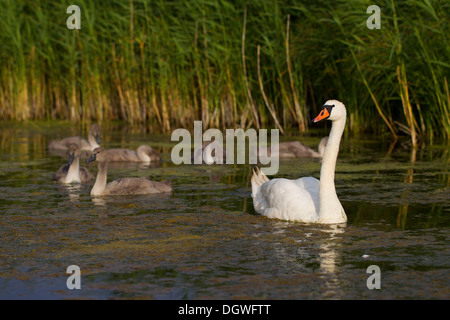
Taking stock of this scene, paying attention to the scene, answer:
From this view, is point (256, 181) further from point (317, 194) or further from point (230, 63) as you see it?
point (230, 63)

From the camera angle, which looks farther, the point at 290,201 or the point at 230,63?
the point at 230,63

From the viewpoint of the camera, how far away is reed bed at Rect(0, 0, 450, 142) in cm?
1354

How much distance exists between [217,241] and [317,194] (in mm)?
1446

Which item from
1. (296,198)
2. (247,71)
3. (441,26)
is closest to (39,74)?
(247,71)

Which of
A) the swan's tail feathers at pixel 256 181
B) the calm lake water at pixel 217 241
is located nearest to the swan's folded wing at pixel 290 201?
the calm lake water at pixel 217 241

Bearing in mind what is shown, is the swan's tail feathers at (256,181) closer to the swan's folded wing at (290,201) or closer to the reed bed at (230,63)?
the swan's folded wing at (290,201)

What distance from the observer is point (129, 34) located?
1672 centimetres

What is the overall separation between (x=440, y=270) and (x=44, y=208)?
401 cm

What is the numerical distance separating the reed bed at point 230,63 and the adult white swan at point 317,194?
5.39 meters

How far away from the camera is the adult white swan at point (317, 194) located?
24.0ft

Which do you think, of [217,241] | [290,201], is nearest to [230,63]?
[290,201]

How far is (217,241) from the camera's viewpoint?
21.8 ft

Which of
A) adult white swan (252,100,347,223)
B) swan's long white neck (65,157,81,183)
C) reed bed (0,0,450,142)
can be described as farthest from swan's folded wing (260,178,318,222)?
reed bed (0,0,450,142)
